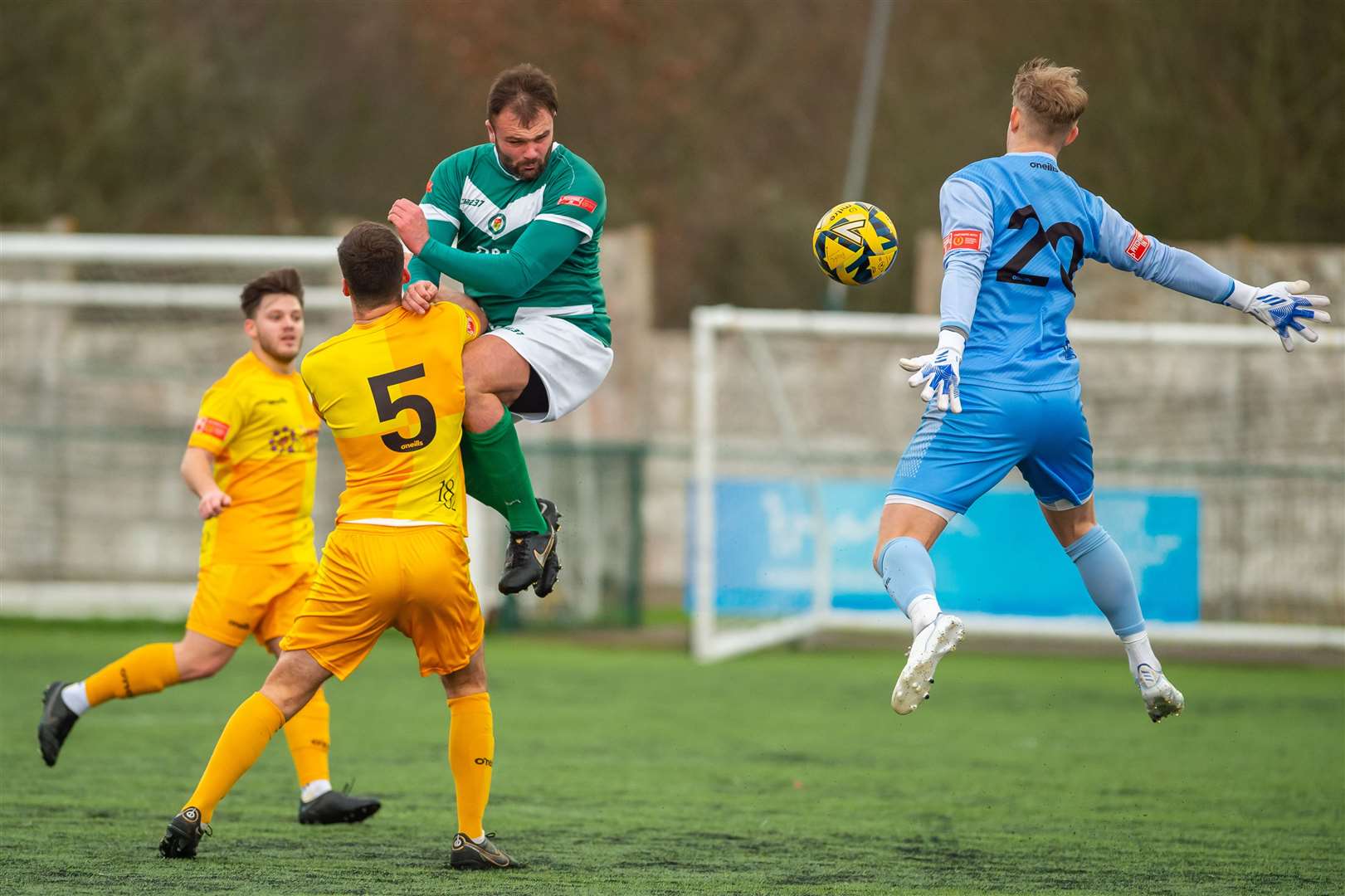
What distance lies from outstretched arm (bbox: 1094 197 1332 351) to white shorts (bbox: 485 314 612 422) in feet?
6.02

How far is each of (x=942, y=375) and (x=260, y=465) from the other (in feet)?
10.0

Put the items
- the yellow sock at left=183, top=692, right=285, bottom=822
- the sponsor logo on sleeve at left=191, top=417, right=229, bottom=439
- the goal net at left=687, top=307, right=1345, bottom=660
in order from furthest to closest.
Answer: the goal net at left=687, top=307, right=1345, bottom=660 < the sponsor logo on sleeve at left=191, top=417, right=229, bottom=439 < the yellow sock at left=183, top=692, right=285, bottom=822

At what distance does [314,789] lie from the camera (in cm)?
673

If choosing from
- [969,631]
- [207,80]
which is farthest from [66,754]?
[207,80]

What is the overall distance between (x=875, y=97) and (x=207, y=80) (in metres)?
8.84

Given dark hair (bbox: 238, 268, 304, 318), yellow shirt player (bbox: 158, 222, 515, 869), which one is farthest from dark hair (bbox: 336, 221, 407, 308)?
dark hair (bbox: 238, 268, 304, 318)

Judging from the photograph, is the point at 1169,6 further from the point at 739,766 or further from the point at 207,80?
the point at 207,80

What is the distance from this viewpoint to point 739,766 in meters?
8.49

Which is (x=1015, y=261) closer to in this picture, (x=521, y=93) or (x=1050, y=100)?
(x=1050, y=100)

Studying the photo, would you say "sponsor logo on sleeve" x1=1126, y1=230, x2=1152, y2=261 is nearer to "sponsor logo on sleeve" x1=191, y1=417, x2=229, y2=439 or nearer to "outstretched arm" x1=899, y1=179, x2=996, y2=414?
"outstretched arm" x1=899, y1=179, x2=996, y2=414

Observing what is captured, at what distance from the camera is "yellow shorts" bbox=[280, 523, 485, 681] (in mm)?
5465

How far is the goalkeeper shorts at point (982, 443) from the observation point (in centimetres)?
568

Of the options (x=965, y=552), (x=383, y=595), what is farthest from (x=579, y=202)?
(x=965, y=552)

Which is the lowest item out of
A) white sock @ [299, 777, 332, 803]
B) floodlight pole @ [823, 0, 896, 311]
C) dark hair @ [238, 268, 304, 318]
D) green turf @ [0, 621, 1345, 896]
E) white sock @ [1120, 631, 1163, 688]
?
green turf @ [0, 621, 1345, 896]
